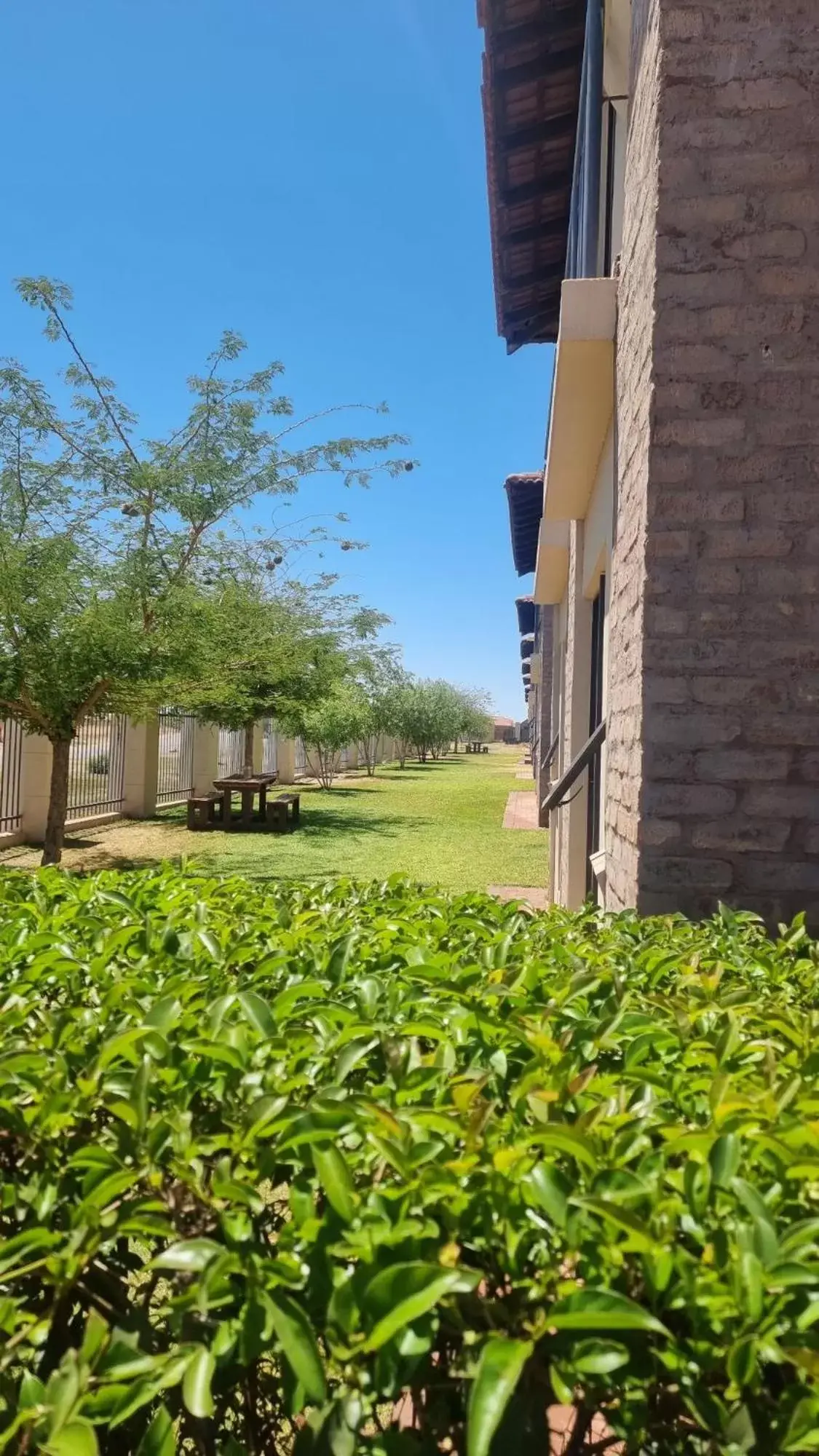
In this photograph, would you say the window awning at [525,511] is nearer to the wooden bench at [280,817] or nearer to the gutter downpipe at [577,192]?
the gutter downpipe at [577,192]

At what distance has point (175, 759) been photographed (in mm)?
19297

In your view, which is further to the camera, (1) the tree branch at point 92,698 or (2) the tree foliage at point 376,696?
(2) the tree foliage at point 376,696

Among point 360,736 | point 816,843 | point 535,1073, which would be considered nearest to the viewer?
point 535,1073

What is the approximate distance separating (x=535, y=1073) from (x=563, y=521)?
24.9ft

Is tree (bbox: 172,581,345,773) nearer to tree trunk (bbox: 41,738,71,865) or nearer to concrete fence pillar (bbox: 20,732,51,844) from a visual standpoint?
tree trunk (bbox: 41,738,71,865)

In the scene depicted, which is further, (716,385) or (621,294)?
(621,294)

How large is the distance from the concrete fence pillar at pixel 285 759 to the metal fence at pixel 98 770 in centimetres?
1062

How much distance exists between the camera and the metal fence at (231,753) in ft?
74.1

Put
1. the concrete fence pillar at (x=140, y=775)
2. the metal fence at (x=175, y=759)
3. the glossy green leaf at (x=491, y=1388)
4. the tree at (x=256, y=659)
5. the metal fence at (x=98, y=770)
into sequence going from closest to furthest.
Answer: the glossy green leaf at (x=491, y=1388)
the tree at (x=256, y=659)
the metal fence at (x=98, y=770)
the concrete fence pillar at (x=140, y=775)
the metal fence at (x=175, y=759)

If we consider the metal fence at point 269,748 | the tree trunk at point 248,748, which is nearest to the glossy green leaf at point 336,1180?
the tree trunk at point 248,748

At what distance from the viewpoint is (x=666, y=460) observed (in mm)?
3344

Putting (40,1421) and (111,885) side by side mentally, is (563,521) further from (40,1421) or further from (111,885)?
(40,1421)

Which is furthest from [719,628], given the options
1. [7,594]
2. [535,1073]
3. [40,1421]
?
[7,594]

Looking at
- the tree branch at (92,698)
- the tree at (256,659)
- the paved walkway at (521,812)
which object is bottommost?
the paved walkway at (521,812)
